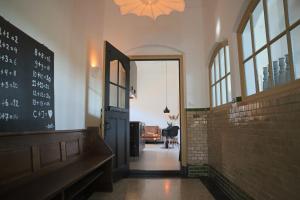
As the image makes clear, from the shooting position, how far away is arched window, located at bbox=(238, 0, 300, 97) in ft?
5.85

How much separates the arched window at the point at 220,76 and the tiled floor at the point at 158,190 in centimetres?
142

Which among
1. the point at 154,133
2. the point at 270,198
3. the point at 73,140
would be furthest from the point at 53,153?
the point at 154,133

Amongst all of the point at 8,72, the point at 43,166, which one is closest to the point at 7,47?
the point at 8,72

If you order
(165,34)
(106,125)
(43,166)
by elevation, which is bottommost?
(43,166)

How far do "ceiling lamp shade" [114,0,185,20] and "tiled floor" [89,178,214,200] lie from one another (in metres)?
2.67

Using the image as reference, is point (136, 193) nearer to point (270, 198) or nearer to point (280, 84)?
point (270, 198)

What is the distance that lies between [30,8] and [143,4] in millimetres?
1525

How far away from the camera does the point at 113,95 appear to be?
4133 mm

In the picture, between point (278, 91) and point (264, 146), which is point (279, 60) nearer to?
point (278, 91)

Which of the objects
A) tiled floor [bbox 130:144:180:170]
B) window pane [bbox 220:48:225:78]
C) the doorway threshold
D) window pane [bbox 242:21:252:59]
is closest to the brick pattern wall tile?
the doorway threshold

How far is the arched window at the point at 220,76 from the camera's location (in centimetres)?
345

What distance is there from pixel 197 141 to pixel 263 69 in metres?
2.41

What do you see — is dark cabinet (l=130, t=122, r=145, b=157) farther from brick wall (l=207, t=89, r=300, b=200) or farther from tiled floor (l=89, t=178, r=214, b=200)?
brick wall (l=207, t=89, r=300, b=200)

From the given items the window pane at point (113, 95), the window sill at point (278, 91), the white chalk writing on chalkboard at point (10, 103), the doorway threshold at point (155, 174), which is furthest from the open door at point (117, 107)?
the window sill at point (278, 91)
